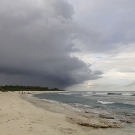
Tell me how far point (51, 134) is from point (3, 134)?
7.83 ft

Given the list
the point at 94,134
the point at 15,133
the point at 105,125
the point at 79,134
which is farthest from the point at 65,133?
the point at 105,125

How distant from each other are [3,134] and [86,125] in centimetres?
652

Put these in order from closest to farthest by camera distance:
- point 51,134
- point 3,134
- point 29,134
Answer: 1. point 3,134
2. point 29,134
3. point 51,134

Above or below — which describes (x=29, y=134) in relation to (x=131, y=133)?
above

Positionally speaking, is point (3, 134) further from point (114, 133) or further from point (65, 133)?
point (114, 133)

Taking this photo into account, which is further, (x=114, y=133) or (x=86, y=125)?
(x=86, y=125)

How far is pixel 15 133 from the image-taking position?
8320mm

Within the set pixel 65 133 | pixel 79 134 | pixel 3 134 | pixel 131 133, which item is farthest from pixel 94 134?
pixel 3 134

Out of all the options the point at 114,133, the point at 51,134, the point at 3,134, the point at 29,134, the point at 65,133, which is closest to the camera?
the point at 3,134

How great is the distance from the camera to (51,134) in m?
9.16

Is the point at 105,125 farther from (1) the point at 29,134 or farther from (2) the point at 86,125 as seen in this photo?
(1) the point at 29,134

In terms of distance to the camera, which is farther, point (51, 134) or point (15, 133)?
point (51, 134)

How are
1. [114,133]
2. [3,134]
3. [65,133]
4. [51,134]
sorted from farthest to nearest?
[114,133]
[65,133]
[51,134]
[3,134]

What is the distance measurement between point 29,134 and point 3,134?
1.16 meters
